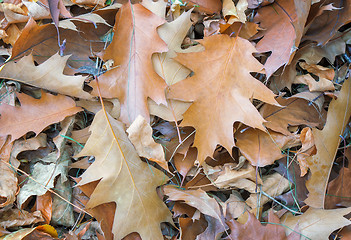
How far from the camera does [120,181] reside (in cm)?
104

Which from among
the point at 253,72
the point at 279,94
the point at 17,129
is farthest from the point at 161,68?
the point at 17,129

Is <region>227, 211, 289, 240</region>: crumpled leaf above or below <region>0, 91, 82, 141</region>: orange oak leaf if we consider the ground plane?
below

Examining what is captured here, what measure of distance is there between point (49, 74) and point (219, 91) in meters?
0.64

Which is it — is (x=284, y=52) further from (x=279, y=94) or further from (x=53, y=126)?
(x=53, y=126)

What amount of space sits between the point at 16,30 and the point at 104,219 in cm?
82

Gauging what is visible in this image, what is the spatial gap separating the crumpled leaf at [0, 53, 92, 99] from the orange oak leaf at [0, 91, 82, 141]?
0.04 metres

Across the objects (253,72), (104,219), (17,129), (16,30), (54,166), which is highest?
(16,30)

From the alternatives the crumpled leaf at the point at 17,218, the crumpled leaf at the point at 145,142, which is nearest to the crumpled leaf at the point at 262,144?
the crumpled leaf at the point at 145,142

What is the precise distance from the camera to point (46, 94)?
1132mm

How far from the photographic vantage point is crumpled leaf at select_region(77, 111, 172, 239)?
1030 millimetres

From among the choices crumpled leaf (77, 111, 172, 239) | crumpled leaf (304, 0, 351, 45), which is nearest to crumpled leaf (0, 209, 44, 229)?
crumpled leaf (77, 111, 172, 239)

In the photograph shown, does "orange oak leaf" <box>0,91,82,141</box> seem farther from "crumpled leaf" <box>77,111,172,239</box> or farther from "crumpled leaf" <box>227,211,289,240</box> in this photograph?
"crumpled leaf" <box>227,211,289,240</box>

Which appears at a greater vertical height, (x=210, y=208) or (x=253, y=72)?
(x=253, y=72)

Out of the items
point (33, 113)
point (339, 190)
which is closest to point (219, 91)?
point (339, 190)
